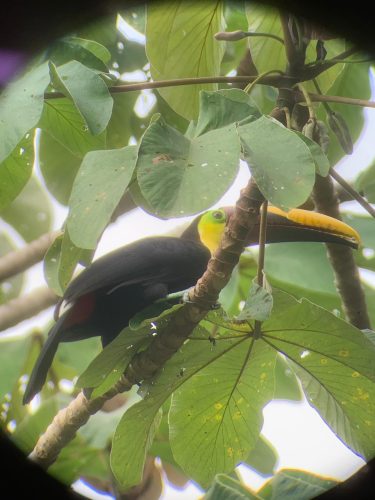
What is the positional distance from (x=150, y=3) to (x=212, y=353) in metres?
0.81

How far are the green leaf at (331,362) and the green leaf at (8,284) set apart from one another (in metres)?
1.21

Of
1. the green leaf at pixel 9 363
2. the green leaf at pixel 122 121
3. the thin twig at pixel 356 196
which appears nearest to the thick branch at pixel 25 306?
the green leaf at pixel 9 363

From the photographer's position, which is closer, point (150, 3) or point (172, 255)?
point (150, 3)

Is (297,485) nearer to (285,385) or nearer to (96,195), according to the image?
(96,195)

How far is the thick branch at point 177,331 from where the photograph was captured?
1.36 m

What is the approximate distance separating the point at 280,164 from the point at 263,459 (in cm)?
116

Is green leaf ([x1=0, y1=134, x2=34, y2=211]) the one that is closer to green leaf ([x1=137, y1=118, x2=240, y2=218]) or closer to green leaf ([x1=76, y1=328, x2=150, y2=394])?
green leaf ([x1=76, y1=328, x2=150, y2=394])

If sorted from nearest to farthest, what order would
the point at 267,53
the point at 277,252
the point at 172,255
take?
the point at 267,53, the point at 277,252, the point at 172,255

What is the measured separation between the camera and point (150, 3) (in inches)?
70.3

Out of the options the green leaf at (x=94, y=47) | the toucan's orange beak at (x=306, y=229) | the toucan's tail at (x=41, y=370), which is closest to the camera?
the green leaf at (x=94, y=47)

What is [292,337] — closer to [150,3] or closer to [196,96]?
[196,96]

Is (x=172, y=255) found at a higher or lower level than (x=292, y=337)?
higher

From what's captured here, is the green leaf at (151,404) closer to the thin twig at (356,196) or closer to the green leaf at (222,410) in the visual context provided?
the green leaf at (222,410)

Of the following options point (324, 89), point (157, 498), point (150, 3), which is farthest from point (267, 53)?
point (157, 498)
